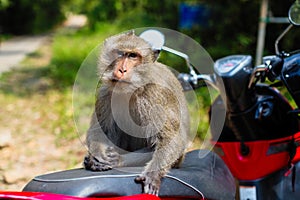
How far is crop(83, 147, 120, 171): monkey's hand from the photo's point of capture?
205 cm


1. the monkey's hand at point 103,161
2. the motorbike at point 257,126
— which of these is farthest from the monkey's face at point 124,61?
the motorbike at point 257,126

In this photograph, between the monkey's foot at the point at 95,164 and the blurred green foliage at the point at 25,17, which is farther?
the blurred green foliage at the point at 25,17

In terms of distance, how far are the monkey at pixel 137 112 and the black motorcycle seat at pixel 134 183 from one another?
0.33 feet

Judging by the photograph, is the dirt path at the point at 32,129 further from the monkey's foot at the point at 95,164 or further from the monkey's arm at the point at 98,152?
the monkey's foot at the point at 95,164

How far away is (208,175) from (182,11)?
8.39 m

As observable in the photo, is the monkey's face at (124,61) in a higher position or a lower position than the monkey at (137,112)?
higher

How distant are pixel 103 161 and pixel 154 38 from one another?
2.09 feet

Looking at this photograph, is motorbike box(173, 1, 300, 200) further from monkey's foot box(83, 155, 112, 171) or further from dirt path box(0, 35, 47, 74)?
dirt path box(0, 35, 47, 74)

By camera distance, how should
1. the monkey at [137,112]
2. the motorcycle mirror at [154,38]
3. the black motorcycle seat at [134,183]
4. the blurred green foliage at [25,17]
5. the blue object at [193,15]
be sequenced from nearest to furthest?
the black motorcycle seat at [134,183] → the monkey at [137,112] → the motorcycle mirror at [154,38] → the blue object at [193,15] → the blurred green foliage at [25,17]

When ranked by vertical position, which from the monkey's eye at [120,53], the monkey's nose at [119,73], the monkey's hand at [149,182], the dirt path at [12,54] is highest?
the monkey's eye at [120,53]

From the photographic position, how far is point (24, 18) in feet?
76.3

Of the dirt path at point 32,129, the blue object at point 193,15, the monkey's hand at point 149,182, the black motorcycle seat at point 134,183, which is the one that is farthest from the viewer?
the blue object at point 193,15

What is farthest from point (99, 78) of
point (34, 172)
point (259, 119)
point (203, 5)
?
point (203, 5)

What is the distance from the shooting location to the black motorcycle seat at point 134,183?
171 centimetres
